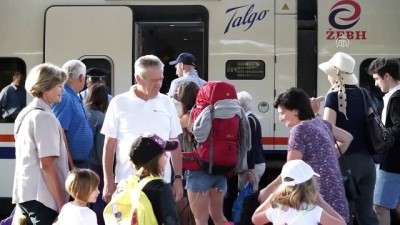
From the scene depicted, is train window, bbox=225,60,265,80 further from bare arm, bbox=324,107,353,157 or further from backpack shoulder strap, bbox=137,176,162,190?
backpack shoulder strap, bbox=137,176,162,190

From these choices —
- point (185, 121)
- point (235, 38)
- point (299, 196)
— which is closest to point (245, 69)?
point (235, 38)

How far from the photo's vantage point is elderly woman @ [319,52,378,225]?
5520 millimetres

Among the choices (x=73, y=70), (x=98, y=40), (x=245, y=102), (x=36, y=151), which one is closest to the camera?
(x=36, y=151)

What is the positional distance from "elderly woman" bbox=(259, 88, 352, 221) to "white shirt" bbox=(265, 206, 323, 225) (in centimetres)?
38

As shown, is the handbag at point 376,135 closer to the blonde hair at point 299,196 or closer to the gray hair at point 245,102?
the gray hair at point 245,102

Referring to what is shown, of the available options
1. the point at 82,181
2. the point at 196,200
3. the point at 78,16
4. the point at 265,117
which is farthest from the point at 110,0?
the point at 82,181

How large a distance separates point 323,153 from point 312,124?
207mm

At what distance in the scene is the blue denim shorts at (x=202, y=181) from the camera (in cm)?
616

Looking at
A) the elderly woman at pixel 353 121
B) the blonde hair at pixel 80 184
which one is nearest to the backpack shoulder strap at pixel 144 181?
the blonde hair at pixel 80 184

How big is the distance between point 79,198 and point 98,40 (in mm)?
3880

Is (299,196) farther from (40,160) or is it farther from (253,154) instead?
(253,154)

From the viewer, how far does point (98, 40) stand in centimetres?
802

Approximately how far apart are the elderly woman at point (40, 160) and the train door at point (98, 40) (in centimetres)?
338

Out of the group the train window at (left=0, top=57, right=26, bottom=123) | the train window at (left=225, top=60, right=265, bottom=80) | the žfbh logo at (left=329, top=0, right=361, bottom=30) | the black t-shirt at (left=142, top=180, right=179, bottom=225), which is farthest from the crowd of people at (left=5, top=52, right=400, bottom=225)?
the žfbh logo at (left=329, top=0, right=361, bottom=30)
